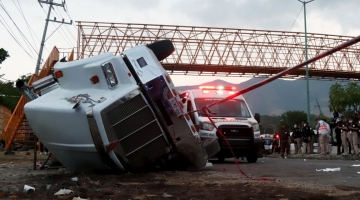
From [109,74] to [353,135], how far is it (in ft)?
43.0

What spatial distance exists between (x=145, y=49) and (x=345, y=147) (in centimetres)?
1343

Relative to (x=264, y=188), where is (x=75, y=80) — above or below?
above

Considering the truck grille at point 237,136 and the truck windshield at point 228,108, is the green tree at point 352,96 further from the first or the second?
the truck grille at point 237,136

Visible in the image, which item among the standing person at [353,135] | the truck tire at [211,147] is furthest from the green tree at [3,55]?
the truck tire at [211,147]

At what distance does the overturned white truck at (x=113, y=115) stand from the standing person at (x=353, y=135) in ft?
36.3

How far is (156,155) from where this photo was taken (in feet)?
28.6

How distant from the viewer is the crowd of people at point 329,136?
A: 19312 millimetres

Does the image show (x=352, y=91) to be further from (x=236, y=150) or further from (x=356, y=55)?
(x=236, y=150)

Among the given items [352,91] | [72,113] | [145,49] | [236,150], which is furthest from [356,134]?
[352,91]

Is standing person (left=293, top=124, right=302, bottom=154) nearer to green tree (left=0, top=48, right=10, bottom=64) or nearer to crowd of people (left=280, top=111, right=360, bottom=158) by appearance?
crowd of people (left=280, top=111, right=360, bottom=158)

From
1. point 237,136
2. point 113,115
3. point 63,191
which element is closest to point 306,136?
point 237,136

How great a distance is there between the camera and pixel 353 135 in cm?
1933

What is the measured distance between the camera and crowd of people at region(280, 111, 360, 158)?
1931 cm

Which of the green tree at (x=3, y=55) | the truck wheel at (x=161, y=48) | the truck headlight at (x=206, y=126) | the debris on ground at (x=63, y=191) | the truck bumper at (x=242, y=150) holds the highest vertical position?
the green tree at (x=3, y=55)
